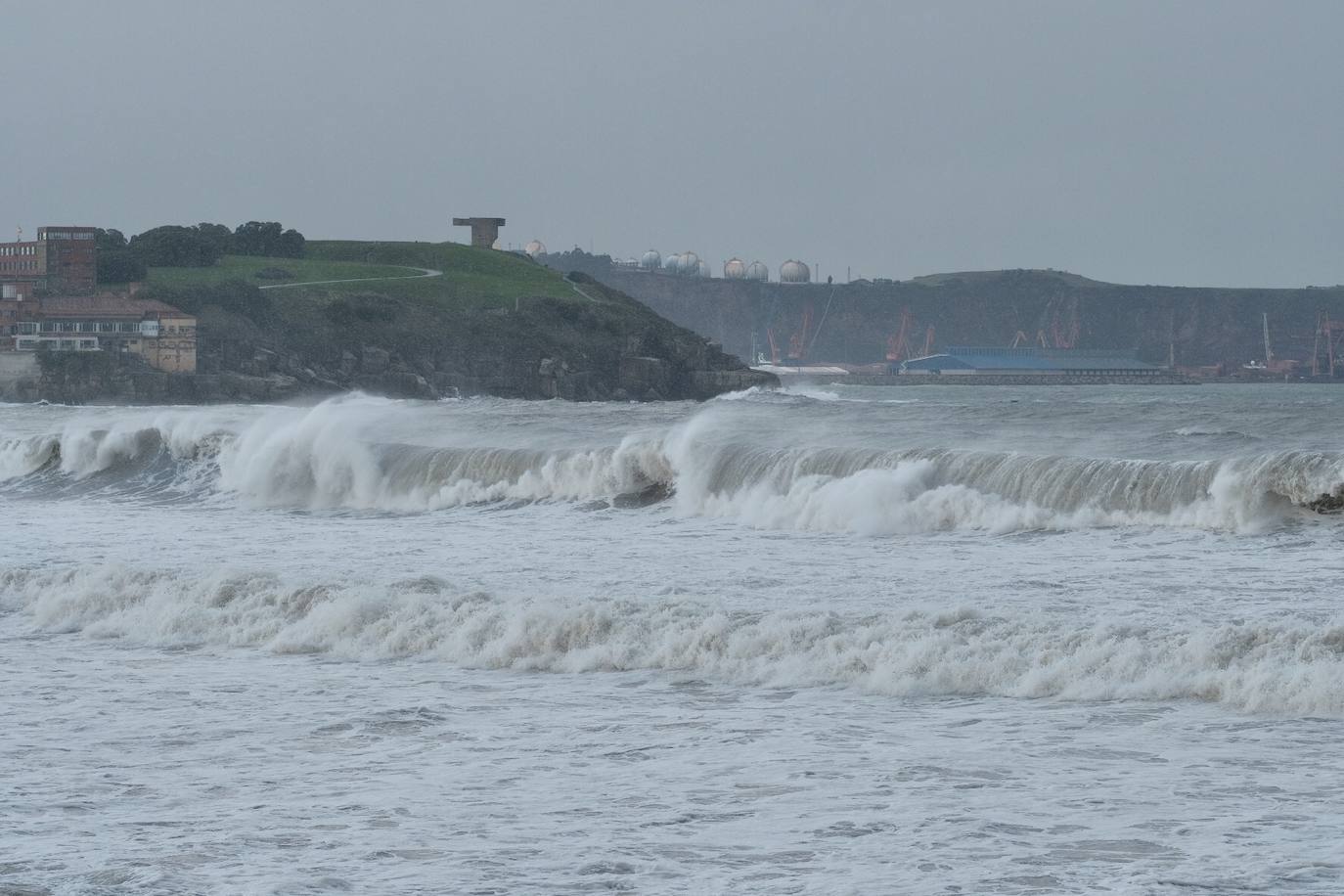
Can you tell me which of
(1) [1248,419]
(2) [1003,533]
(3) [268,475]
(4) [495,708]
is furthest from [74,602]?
(1) [1248,419]

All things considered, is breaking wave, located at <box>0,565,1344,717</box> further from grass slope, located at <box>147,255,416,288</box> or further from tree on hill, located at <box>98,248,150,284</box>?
tree on hill, located at <box>98,248,150,284</box>

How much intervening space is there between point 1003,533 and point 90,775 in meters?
13.0

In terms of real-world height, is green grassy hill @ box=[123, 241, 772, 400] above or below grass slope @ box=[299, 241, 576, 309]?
below

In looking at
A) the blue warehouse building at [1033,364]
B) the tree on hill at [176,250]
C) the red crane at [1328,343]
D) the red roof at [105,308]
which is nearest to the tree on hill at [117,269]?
the tree on hill at [176,250]

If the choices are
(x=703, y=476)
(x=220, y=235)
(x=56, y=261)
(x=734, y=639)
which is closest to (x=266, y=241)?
(x=220, y=235)

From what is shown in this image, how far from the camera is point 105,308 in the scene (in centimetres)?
9238

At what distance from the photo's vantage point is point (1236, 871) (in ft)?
24.8

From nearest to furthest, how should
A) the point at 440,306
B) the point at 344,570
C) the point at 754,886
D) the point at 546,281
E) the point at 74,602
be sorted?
the point at 754,886 → the point at 74,602 → the point at 344,570 → the point at 440,306 → the point at 546,281

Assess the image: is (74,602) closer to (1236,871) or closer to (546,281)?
(1236,871)

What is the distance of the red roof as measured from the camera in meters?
92.2

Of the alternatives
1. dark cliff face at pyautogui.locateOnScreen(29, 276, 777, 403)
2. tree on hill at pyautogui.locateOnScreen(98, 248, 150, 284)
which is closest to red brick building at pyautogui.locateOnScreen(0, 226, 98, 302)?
tree on hill at pyautogui.locateOnScreen(98, 248, 150, 284)

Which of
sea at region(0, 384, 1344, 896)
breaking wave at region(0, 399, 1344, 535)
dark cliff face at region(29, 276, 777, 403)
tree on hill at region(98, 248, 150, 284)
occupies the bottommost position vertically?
sea at region(0, 384, 1344, 896)

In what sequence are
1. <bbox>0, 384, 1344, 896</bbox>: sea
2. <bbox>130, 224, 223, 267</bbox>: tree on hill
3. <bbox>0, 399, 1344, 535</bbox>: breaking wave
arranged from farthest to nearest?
1. <bbox>130, 224, 223, 267</bbox>: tree on hill
2. <bbox>0, 399, 1344, 535</bbox>: breaking wave
3. <bbox>0, 384, 1344, 896</bbox>: sea

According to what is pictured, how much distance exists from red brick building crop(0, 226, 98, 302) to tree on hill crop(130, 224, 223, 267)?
35.0ft
